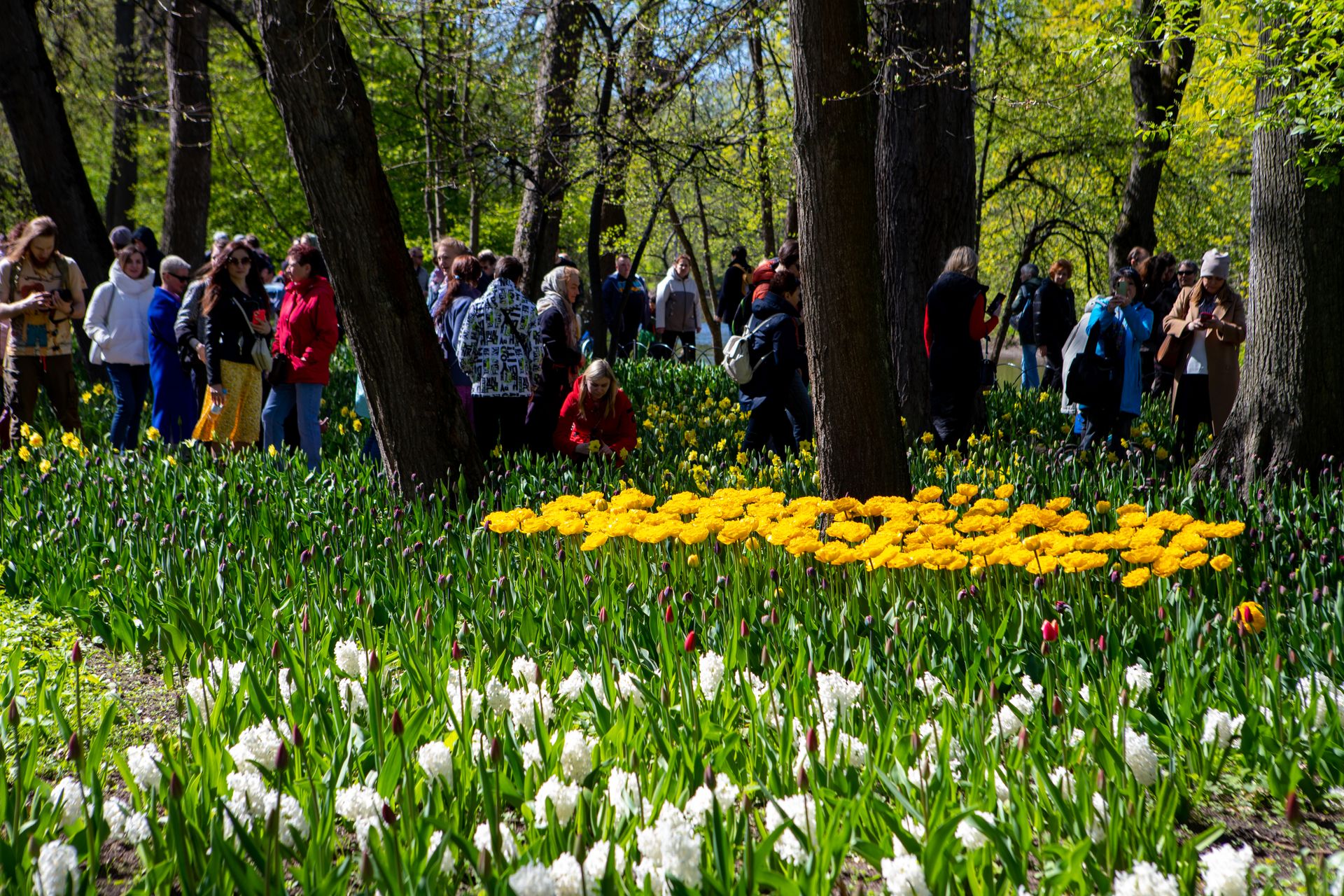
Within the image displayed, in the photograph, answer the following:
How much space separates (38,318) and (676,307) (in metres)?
9.12

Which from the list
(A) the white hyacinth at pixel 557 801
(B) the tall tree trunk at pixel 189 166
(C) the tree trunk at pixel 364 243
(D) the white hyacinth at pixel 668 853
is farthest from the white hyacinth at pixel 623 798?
(B) the tall tree trunk at pixel 189 166

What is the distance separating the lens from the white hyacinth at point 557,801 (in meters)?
2.23

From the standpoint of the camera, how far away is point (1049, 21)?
1666cm

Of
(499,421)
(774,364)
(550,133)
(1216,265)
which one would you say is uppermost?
(550,133)

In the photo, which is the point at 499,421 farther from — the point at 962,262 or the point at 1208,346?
the point at 1208,346

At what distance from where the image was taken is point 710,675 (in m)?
2.96

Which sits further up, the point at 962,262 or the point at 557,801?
the point at 962,262

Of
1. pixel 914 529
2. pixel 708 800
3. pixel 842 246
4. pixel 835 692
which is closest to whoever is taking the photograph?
pixel 708 800

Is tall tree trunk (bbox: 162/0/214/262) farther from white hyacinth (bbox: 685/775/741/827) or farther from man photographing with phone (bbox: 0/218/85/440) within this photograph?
white hyacinth (bbox: 685/775/741/827)

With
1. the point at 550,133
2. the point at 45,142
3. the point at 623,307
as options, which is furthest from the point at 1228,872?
the point at 623,307

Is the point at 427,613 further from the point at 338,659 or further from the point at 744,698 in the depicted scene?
the point at 744,698

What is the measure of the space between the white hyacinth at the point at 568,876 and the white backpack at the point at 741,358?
5.75 metres

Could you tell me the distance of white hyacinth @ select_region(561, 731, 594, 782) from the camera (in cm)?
246

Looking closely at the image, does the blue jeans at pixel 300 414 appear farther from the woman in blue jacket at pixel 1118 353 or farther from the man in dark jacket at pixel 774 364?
the woman in blue jacket at pixel 1118 353
